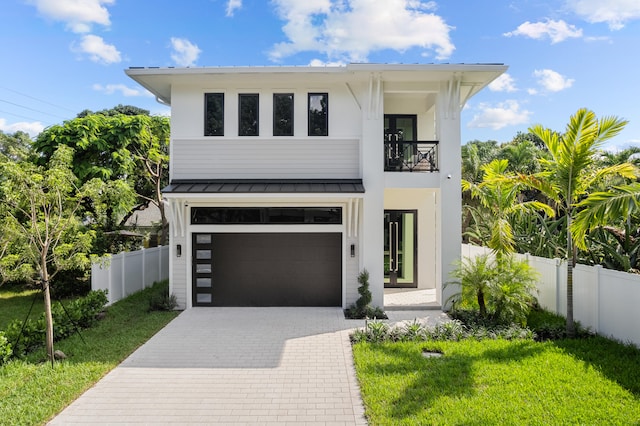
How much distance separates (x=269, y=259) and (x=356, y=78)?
17.8 ft

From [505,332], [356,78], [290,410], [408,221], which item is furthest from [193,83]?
[505,332]

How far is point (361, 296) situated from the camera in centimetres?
1012

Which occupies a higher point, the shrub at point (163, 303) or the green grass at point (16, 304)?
the shrub at point (163, 303)

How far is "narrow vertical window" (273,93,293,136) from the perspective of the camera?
10.7 meters

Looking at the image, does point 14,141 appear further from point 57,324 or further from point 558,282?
point 558,282

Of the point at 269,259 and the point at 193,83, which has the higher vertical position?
the point at 193,83

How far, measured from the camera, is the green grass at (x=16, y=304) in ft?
33.6

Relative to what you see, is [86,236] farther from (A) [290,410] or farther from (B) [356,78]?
(B) [356,78]

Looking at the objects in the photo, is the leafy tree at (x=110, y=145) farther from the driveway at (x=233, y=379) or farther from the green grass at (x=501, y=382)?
the green grass at (x=501, y=382)

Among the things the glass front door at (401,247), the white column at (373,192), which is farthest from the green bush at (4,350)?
the glass front door at (401,247)

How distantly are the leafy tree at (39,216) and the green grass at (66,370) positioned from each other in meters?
0.48

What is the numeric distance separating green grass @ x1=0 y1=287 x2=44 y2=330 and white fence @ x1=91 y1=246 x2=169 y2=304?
1.49m

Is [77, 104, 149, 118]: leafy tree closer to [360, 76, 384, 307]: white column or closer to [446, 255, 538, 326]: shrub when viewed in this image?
[360, 76, 384, 307]: white column

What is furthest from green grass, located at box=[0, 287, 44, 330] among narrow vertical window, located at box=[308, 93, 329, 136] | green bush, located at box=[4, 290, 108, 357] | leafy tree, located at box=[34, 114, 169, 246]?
narrow vertical window, located at box=[308, 93, 329, 136]
